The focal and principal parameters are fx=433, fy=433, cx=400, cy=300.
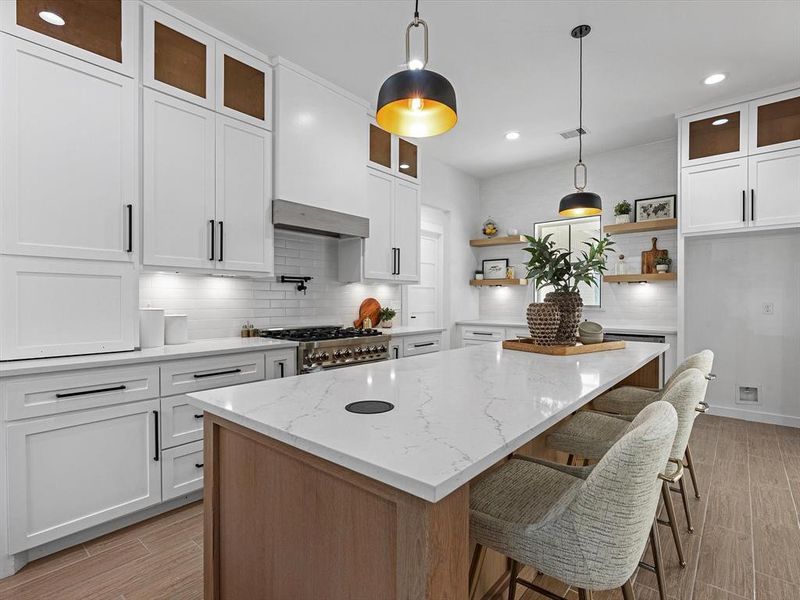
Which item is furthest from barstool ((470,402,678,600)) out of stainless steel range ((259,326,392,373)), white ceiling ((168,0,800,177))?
white ceiling ((168,0,800,177))

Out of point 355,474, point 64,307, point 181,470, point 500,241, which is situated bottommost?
point 181,470

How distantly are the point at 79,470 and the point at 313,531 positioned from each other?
1.71 m

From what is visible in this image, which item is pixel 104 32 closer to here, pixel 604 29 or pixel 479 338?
pixel 604 29

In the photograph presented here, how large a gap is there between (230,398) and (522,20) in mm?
2888

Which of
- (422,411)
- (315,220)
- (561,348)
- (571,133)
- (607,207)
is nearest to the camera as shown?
(422,411)

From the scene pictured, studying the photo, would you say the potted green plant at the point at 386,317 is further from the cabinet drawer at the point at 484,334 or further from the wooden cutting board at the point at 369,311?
the cabinet drawer at the point at 484,334

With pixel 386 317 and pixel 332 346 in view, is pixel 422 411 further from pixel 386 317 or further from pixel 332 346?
pixel 386 317

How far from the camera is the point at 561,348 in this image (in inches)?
93.8

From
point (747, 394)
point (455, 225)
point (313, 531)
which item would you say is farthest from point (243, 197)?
point (747, 394)

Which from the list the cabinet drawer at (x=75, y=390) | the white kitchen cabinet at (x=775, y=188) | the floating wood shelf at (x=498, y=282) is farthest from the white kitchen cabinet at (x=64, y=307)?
the white kitchen cabinet at (x=775, y=188)

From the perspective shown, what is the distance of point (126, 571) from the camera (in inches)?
76.7

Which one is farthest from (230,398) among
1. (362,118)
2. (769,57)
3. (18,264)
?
(769,57)

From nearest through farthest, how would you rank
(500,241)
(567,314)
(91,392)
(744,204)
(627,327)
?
(91,392), (567,314), (744,204), (627,327), (500,241)

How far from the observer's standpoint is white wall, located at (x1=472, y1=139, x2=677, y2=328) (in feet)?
15.8
